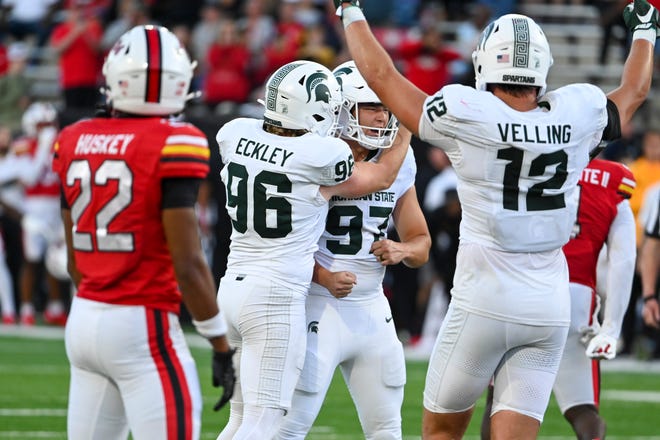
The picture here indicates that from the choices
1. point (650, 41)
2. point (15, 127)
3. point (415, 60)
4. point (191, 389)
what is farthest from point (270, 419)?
point (15, 127)

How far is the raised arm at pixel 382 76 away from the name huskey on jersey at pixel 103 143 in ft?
3.53

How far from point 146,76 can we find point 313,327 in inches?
57.7

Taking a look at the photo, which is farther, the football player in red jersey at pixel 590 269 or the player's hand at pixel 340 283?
the football player in red jersey at pixel 590 269

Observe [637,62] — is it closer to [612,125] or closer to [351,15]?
[612,125]

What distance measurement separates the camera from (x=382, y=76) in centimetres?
504

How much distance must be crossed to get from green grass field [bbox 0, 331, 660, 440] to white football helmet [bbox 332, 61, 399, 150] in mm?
2916

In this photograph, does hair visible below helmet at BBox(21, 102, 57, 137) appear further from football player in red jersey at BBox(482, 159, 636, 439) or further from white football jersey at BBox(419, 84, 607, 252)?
white football jersey at BBox(419, 84, 607, 252)

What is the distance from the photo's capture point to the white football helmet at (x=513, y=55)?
4.96m

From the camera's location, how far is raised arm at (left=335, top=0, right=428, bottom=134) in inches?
196

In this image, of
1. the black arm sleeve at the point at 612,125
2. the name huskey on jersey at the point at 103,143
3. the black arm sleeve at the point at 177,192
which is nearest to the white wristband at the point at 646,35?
the black arm sleeve at the point at 612,125

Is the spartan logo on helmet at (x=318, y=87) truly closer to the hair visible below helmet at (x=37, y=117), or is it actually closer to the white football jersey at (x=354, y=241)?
the white football jersey at (x=354, y=241)

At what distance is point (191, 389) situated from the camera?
14.6 feet

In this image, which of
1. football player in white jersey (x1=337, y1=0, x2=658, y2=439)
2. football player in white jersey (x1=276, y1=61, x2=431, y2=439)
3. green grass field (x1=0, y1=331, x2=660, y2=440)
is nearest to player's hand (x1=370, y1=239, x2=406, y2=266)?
football player in white jersey (x1=276, y1=61, x2=431, y2=439)

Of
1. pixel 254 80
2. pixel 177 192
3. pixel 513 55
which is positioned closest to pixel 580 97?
pixel 513 55
